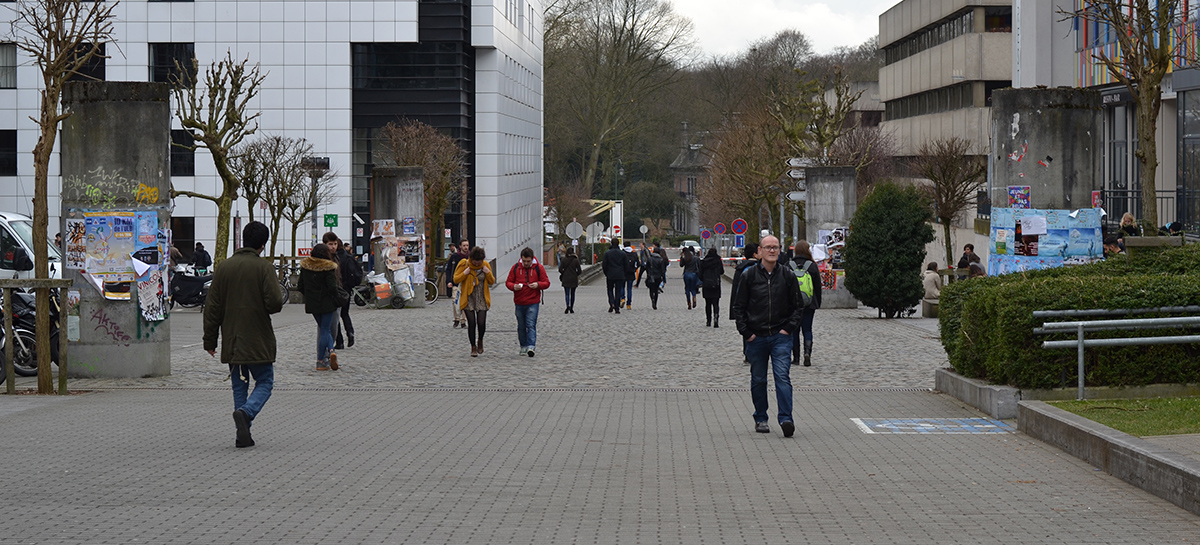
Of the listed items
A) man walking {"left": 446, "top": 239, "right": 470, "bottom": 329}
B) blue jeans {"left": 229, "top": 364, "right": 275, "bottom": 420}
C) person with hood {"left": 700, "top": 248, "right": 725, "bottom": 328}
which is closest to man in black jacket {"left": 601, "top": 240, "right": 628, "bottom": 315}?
man walking {"left": 446, "top": 239, "right": 470, "bottom": 329}

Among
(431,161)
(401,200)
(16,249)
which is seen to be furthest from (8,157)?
(16,249)

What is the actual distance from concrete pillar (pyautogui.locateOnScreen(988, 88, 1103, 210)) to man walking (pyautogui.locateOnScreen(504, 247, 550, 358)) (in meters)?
6.37

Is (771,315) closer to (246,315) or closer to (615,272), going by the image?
(246,315)

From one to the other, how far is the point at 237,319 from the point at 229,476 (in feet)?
5.67

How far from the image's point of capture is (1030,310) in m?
11.5

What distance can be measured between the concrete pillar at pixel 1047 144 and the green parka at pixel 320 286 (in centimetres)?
878

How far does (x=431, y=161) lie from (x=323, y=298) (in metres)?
29.7

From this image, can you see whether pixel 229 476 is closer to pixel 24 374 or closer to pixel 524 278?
pixel 24 374

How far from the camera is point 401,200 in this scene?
33312mm

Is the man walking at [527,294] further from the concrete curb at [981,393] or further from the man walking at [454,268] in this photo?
the concrete curb at [981,393]

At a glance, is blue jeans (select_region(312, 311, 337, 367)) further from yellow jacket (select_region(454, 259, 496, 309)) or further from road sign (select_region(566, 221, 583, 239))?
road sign (select_region(566, 221, 583, 239))

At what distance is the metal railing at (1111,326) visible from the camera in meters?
11.1

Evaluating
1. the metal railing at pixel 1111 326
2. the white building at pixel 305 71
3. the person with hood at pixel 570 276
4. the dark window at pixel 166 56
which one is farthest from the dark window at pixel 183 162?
the metal railing at pixel 1111 326

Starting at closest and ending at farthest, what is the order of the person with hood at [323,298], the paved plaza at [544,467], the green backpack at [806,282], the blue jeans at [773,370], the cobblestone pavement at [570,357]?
the paved plaza at [544,467] → the blue jeans at [773,370] → the cobblestone pavement at [570,357] → the green backpack at [806,282] → the person with hood at [323,298]
